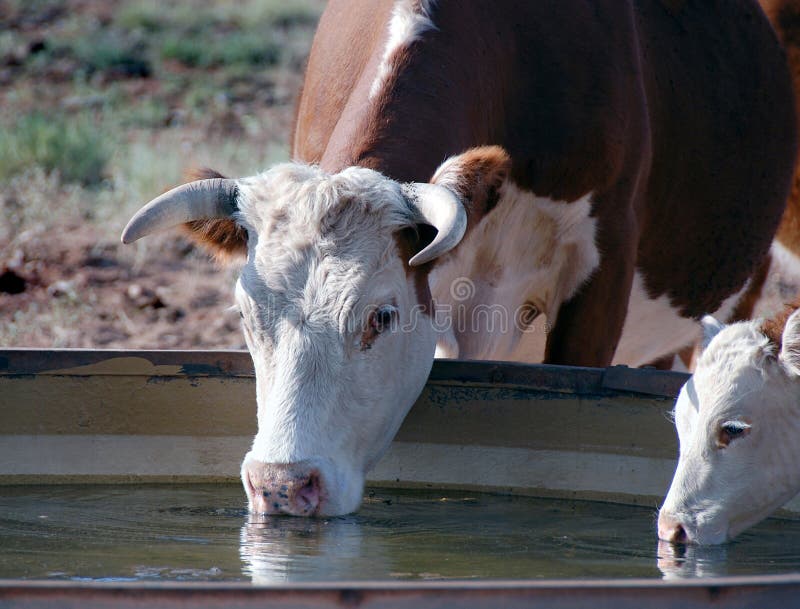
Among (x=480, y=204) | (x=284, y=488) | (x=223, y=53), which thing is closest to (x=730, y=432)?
(x=480, y=204)

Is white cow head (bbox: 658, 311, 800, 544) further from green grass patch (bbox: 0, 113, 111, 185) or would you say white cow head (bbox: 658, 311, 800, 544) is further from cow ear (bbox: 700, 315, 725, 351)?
green grass patch (bbox: 0, 113, 111, 185)

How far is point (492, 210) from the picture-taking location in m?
5.22

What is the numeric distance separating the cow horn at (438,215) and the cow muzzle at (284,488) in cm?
74

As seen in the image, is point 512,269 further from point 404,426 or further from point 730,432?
point 730,432

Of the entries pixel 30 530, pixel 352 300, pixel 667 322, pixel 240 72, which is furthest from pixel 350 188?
pixel 240 72

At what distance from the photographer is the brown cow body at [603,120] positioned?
16.7ft

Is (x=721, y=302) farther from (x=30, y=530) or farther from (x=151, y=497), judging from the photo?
(x=30, y=530)

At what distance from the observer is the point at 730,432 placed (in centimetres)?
412

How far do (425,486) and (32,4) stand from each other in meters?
18.1

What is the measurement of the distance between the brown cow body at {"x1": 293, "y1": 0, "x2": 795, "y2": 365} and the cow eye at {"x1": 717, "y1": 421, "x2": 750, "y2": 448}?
1.19 metres

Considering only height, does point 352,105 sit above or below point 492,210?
above

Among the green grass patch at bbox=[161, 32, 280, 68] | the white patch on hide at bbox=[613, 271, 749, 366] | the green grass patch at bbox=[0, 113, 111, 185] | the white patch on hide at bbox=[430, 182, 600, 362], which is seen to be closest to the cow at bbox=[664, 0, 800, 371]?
the white patch on hide at bbox=[613, 271, 749, 366]

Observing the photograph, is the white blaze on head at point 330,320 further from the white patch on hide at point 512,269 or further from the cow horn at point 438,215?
the white patch on hide at point 512,269

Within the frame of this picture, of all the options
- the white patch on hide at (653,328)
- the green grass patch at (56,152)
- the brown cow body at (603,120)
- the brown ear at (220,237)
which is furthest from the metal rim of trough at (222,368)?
the green grass patch at (56,152)
